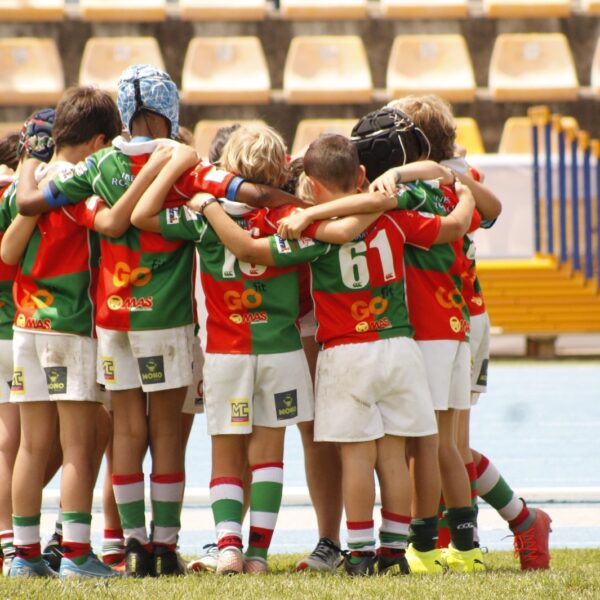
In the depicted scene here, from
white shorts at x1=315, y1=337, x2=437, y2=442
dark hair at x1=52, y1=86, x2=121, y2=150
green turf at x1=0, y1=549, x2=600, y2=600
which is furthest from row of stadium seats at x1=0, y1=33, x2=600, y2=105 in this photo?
green turf at x1=0, y1=549, x2=600, y2=600

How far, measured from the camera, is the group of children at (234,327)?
4180mm

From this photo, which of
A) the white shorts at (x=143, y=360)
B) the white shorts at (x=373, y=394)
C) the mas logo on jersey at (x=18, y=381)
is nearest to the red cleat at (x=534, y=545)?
the white shorts at (x=373, y=394)

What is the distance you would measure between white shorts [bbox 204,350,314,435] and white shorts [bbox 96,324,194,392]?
0.11m

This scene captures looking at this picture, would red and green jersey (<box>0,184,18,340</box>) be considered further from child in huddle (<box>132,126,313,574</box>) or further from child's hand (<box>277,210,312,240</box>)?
child's hand (<box>277,210,312,240</box>)

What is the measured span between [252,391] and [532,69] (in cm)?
1192

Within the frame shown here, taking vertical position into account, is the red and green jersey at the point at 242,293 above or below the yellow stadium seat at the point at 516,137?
below

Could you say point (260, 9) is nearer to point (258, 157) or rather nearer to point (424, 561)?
point (258, 157)

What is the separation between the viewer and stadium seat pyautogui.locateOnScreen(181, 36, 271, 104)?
14.8 m

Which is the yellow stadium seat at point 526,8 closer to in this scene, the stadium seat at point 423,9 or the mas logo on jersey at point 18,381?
the stadium seat at point 423,9

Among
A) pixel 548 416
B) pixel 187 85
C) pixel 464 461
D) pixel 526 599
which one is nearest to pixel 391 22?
pixel 187 85

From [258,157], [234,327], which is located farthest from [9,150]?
[234,327]

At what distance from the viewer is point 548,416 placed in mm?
9039

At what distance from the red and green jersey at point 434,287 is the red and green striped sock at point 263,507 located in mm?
730

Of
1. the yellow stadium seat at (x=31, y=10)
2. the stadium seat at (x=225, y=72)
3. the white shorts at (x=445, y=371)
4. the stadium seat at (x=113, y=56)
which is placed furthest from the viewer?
the yellow stadium seat at (x=31, y=10)
